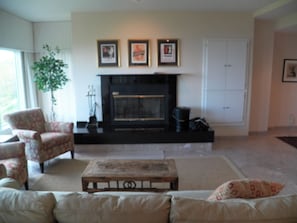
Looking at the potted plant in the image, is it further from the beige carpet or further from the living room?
the beige carpet

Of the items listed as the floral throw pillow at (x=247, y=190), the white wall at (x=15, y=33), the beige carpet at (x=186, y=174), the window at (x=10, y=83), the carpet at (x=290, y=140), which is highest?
the white wall at (x=15, y=33)

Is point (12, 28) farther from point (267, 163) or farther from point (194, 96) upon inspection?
point (267, 163)

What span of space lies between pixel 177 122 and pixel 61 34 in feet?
10.8

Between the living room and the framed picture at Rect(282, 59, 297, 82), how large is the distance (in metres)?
0.57

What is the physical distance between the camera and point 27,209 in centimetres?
131

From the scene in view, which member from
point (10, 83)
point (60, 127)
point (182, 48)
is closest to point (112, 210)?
point (60, 127)

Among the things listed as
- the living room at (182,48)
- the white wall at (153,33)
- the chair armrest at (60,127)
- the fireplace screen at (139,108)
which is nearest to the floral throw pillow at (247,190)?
the living room at (182,48)

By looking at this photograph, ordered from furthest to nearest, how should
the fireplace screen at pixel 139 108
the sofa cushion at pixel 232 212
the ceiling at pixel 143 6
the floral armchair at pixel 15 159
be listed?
the fireplace screen at pixel 139 108
the ceiling at pixel 143 6
the floral armchair at pixel 15 159
the sofa cushion at pixel 232 212

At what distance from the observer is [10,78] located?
5254mm

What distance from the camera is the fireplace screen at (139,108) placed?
5227mm

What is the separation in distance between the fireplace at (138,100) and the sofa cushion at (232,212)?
376 centimetres

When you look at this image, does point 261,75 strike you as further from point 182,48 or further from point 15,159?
point 15,159

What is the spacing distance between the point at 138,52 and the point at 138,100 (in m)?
0.98

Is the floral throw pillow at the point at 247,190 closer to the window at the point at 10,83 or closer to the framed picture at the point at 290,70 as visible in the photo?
the window at the point at 10,83
